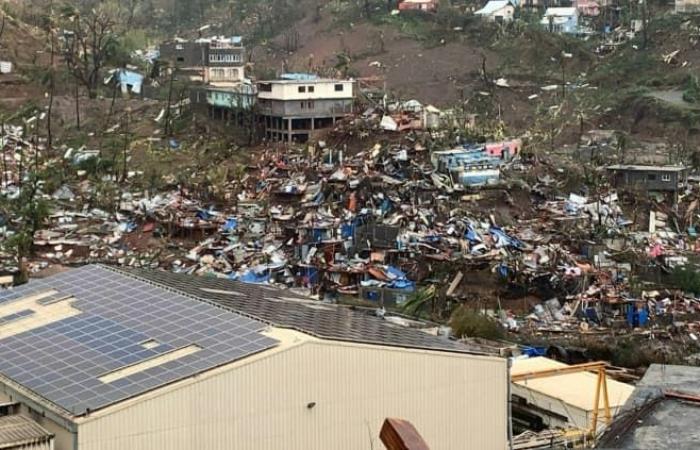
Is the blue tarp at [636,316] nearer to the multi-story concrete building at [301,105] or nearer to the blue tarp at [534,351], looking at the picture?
the blue tarp at [534,351]

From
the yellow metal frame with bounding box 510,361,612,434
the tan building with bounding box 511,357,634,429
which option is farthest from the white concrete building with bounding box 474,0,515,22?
the yellow metal frame with bounding box 510,361,612,434

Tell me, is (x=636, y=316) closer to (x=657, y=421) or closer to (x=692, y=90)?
(x=657, y=421)

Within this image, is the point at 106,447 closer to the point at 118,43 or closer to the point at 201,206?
the point at 201,206

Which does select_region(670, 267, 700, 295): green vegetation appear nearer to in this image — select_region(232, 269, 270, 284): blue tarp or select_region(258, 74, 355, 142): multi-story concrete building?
select_region(232, 269, 270, 284): blue tarp

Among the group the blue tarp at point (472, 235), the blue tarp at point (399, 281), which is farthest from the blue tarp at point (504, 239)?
the blue tarp at point (399, 281)

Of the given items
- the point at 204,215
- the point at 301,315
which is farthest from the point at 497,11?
the point at 301,315
